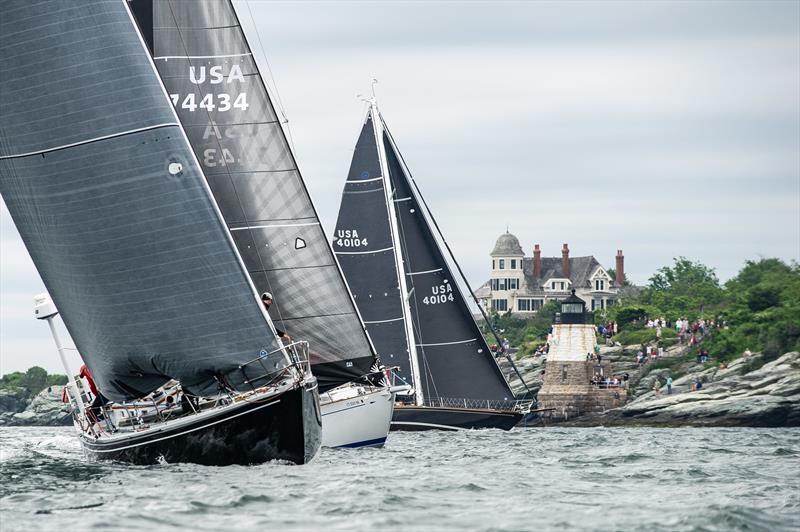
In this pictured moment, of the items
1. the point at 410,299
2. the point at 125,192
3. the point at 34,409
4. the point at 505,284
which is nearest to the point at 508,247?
the point at 505,284

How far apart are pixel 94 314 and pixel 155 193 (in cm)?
249

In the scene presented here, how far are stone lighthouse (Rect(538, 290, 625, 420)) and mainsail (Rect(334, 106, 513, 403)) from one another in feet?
95.0

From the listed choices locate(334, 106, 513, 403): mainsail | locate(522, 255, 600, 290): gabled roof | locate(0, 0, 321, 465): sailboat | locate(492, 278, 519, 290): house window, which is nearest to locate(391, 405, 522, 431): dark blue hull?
locate(334, 106, 513, 403): mainsail

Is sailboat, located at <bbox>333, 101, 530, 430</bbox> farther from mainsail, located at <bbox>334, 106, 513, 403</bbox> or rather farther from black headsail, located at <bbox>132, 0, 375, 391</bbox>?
black headsail, located at <bbox>132, 0, 375, 391</bbox>

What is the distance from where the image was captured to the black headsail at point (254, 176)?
87.9ft

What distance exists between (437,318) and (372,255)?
2976 millimetres

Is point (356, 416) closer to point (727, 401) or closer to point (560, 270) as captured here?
point (727, 401)

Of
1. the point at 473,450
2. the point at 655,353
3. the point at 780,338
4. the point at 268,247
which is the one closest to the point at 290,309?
the point at 268,247

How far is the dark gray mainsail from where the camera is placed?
73.4ft

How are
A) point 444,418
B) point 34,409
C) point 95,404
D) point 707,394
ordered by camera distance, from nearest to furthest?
point 95,404
point 444,418
point 707,394
point 34,409

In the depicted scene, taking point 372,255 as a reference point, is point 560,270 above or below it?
above

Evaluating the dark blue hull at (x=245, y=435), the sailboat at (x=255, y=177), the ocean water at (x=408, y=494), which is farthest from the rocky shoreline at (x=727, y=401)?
the dark blue hull at (x=245, y=435)

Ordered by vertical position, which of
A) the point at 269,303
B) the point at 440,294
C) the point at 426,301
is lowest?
the point at 269,303

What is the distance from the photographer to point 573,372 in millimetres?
78312
